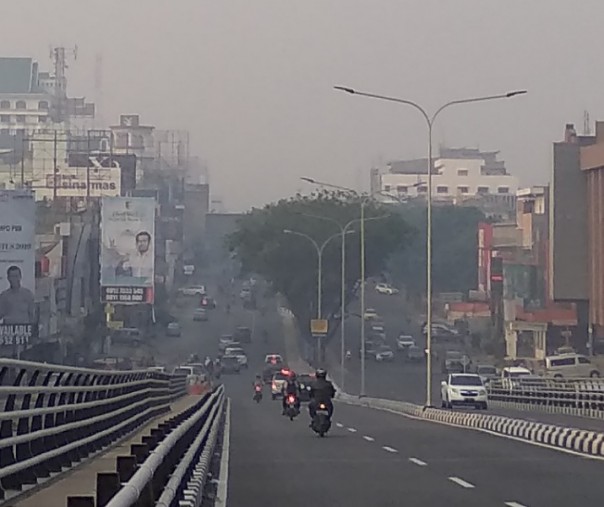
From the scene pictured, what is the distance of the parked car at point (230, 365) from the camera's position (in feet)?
326

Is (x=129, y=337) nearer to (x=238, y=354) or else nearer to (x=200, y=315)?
(x=238, y=354)

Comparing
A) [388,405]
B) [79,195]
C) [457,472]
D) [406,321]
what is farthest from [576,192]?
[457,472]

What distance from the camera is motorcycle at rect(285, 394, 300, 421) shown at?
140ft

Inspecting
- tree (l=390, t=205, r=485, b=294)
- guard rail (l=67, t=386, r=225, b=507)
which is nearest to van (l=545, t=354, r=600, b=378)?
tree (l=390, t=205, r=485, b=294)

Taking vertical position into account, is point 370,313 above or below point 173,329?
above

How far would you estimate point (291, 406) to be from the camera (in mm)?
42812

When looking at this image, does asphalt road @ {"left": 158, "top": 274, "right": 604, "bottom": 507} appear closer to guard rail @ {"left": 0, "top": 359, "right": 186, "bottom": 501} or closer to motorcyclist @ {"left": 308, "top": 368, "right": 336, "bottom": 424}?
motorcyclist @ {"left": 308, "top": 368, "right": 336, "bottom": 424}

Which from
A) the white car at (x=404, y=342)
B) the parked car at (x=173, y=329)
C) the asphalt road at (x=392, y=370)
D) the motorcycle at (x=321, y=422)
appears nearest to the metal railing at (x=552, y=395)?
the asphalt road at (x=392, y=370)

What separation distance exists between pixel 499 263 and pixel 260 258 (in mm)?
25116

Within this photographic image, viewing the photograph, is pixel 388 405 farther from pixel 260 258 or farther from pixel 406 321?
pixel 406 321

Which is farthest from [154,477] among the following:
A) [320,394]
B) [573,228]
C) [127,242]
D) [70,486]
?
[573,228]

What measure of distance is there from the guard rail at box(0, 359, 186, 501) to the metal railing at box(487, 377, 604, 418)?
2182 centimetres

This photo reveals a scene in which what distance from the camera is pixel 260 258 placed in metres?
102

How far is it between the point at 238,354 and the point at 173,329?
11.7 m
